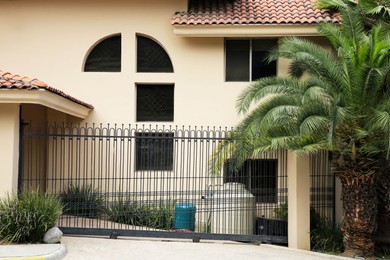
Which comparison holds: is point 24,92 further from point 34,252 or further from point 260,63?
point 260,63

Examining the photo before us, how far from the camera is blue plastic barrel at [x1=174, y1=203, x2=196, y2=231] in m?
11.8

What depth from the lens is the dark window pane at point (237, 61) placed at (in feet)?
45.9

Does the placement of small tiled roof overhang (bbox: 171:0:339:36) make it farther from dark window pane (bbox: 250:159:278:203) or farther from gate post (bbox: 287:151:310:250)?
gate post (bbox: 287:151:310:250)

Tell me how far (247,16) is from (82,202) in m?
6.44

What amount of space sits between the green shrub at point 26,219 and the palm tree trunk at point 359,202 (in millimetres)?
6062

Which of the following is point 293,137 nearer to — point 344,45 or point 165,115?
point 344,45

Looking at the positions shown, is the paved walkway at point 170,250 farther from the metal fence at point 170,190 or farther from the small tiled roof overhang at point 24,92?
the small tiled roof overhang at point 24,92

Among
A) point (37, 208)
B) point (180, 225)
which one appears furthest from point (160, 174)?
point (37, 208)

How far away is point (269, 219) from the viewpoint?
11961 millimetres

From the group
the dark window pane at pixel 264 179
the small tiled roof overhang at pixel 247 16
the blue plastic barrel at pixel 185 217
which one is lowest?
the blue plastic barrel at pixel 185 217

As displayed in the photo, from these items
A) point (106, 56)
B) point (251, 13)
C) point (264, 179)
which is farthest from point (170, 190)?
point (251, 13)

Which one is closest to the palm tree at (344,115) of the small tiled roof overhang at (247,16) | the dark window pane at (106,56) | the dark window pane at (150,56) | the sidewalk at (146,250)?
the sidewalk at (146,250)

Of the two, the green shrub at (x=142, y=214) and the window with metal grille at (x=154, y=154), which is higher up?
the window with metal grille at (x=154, y=154)

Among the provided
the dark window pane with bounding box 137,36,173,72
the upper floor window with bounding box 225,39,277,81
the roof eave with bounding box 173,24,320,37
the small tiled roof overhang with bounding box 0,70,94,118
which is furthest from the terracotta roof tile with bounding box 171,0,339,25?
the small tiled roof overhang with bounding box 0,70,94,118
